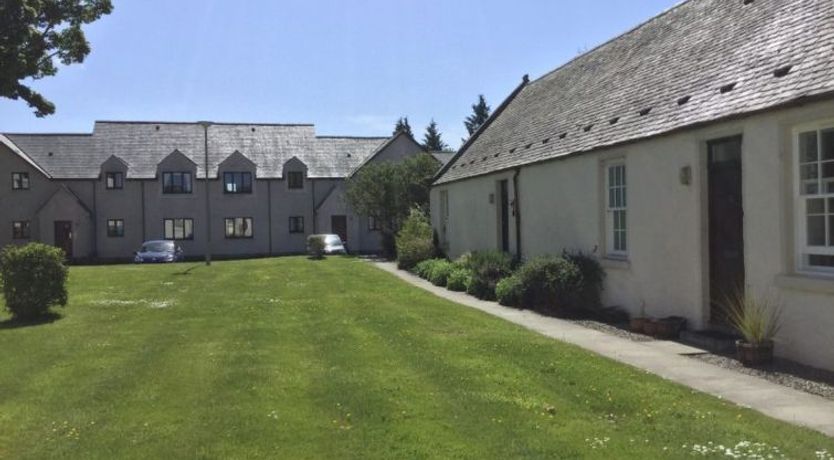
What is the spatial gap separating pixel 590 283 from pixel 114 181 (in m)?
43.8

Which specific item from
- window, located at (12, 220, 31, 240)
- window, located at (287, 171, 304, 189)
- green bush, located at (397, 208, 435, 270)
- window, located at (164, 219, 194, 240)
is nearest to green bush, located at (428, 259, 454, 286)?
green bush, located at (397, 208, 435, 270)

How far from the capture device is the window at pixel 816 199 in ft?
28.8

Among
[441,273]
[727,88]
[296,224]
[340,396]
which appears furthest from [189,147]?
[340,396]

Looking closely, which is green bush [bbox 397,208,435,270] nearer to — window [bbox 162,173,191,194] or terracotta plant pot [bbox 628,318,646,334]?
terracotta plant pot [bbox 628,318,646,334]

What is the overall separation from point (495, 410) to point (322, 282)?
54.1 feet

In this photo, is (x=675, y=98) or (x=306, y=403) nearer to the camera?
(x=306, y=403)

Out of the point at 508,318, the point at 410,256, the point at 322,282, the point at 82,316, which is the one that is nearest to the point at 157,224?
the point at 410,256

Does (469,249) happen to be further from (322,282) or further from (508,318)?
(508,318)

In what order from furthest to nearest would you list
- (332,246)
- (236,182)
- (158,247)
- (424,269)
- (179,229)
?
(236,182) < (179,229) < (332,246) < (158,247) < (424,269)

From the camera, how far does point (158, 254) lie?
42.2m

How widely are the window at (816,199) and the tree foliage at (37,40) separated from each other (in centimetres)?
2151

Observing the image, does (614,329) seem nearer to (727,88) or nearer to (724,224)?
(724,224)

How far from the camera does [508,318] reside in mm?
14273

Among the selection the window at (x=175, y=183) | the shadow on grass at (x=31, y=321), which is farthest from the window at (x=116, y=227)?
the shadow on grass at (x=31, y=321)
